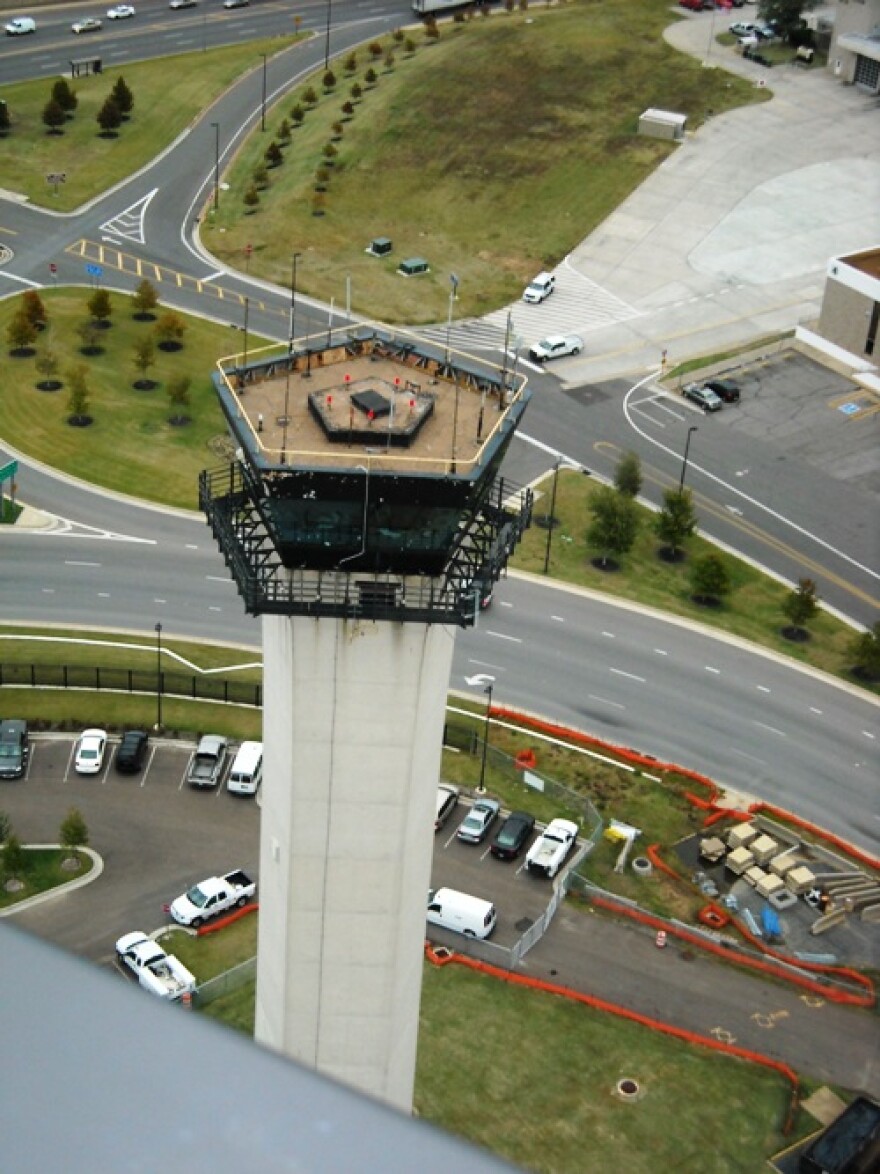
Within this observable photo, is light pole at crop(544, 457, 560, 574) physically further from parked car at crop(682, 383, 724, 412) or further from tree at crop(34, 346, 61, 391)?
tree at crop(34, 346, 61, 391)

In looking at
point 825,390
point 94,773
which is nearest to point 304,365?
point 94,773

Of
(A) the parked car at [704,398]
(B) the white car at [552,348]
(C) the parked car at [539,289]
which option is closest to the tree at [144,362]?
(B) the white car at [552,348]

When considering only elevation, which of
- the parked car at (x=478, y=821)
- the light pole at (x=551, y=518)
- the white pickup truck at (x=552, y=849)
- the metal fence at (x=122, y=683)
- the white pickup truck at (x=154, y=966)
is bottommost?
the light pole at (x=551, y=518)

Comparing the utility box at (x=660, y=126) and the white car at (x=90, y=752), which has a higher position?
the utility box at (x=660, y=126)

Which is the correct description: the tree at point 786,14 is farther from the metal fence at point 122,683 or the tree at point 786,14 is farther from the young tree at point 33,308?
the metal fence at point 122,683

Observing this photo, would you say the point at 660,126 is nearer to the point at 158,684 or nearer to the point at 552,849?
the point at 158,684

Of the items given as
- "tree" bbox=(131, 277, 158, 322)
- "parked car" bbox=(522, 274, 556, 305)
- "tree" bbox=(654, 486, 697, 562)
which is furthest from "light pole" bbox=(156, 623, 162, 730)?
"parked car" bbox=(522, 274, 556, 305)
